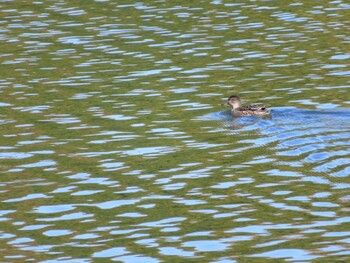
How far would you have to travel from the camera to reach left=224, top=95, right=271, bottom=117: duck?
2293 cm

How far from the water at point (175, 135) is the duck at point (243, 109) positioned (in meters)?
0.19

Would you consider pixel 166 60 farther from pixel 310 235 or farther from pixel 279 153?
pixel 310 235

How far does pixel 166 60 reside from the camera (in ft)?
96.3

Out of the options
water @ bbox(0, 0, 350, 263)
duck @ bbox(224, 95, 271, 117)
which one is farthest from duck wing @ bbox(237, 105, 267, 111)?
water @ bbox(0, 0, 350, 263)

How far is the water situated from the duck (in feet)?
0.62

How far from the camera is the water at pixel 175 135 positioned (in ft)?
51.3

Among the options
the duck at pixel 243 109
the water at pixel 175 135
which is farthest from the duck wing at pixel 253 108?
the water at pixel 175 135

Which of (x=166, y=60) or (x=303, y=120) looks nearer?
(x=303, y=120)

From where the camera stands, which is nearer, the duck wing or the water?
the water

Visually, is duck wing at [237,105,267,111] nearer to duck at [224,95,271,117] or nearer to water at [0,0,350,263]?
duck at [224,95,271,117]

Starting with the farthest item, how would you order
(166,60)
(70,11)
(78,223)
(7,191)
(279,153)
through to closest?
(70,11) < (166,60) < (279,153) < (7,191) < (78,223)

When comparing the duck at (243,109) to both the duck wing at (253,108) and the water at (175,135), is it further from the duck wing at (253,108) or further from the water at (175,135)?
the water at (175,135)

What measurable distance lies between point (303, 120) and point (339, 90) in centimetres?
298

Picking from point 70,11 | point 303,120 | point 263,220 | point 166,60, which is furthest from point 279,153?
point 70,11
